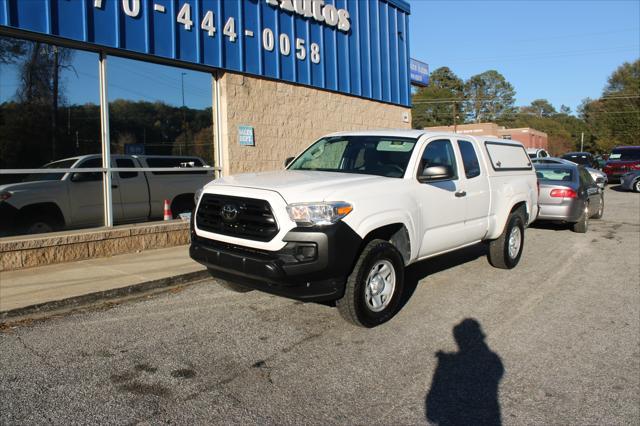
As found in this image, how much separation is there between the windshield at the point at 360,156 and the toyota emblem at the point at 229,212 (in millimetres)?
1497

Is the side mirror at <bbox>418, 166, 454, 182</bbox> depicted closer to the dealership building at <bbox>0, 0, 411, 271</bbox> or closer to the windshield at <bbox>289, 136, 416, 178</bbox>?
the windshield at <bbox>289, 136, 416, 178</bbox>

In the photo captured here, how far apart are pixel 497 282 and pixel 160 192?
5937 mm

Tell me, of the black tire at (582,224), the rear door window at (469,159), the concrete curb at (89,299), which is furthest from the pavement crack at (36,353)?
the black tire at (582,224)

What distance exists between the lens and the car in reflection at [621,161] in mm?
23759

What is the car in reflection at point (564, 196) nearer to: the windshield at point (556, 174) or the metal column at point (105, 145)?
the windshield at point (556, 174)

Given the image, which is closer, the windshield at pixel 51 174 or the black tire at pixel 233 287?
the black tire at pixel 233 287

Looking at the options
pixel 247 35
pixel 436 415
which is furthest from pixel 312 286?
pixel 247 35

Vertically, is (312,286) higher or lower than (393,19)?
lower

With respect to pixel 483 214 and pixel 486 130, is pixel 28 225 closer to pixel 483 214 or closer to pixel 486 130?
pixel 483 214

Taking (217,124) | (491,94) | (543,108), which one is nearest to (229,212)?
(217,124)

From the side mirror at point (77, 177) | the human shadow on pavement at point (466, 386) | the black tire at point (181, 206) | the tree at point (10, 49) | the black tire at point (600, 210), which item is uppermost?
the tree at point (10, 49)

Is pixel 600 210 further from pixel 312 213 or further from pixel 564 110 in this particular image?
pixel 564 110

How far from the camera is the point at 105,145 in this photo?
28.0 feet

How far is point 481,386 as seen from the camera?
156 inches
